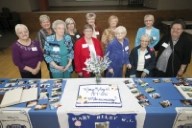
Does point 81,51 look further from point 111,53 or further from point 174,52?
point 174,52

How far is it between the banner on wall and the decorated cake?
0.12 m

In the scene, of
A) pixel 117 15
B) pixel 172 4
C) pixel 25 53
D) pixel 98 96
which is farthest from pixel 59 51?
pixel 172 4

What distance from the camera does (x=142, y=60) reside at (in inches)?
115

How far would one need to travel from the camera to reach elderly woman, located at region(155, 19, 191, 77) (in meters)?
2.72

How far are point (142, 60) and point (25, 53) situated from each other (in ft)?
6.22

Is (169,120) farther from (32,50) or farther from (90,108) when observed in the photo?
(32,50)

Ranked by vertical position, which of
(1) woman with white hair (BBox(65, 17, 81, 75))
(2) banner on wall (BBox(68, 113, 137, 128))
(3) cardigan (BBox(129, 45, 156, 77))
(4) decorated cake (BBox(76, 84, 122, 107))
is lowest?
(2) banner on wall (BBox(68, 113, 137, 128))

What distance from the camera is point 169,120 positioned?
77.4 inches

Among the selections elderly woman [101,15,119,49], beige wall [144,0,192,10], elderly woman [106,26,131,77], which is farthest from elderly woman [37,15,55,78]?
beige wall [144,0,192,10]

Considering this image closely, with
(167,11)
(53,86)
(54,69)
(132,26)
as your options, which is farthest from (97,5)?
(53,86)

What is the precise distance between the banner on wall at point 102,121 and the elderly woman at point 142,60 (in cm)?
118

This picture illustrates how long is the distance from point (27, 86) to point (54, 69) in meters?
0.73

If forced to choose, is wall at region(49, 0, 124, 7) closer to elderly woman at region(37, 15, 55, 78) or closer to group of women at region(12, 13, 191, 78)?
elderly woman at region(37, 15, 55, 78)

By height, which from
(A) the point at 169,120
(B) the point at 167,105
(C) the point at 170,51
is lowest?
(A) the point at 169,120
